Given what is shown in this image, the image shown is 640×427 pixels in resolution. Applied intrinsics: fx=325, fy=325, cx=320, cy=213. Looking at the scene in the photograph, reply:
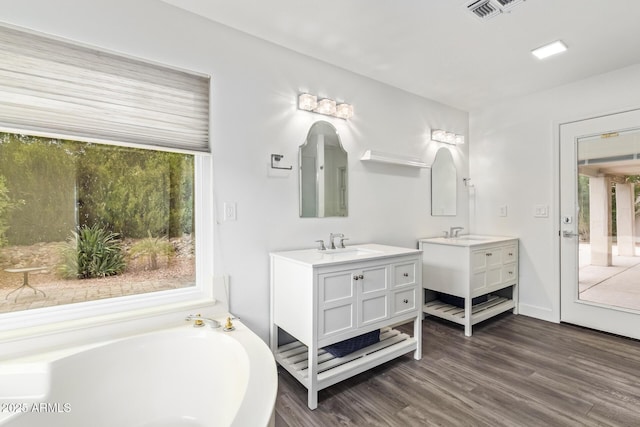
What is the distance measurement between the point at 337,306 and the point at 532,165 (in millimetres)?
2742

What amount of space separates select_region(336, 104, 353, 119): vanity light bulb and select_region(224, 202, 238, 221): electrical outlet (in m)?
1.16

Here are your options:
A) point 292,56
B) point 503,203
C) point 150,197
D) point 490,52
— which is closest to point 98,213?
point 150,197

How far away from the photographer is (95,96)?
173cm

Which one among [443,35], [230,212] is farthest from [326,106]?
[230,212]

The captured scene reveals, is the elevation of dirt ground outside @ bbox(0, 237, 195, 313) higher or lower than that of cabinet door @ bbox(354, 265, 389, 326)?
higher

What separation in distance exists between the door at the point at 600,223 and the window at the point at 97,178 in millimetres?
3303

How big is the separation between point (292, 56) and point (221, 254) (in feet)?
5.10

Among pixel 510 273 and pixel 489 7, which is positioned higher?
pixel 489 7

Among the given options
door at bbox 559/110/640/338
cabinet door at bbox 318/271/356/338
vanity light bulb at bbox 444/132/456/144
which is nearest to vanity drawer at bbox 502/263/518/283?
door at bbox 559/110/640/338

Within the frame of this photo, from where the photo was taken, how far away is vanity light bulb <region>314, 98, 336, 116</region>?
2547mm

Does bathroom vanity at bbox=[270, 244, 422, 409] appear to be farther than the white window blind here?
Yes

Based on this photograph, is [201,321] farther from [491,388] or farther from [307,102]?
[491,388]

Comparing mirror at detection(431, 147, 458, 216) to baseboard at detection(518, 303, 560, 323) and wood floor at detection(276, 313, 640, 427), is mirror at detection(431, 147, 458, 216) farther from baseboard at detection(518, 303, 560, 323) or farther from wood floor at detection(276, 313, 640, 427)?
wood floor at detection(276, 313, 640, 427)

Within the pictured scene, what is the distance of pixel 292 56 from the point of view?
246 cm
